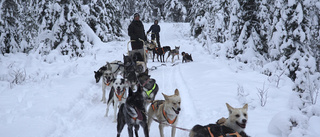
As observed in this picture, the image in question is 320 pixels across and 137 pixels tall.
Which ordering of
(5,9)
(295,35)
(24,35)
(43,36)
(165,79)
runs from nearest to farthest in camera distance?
(295,35)
(165,79)
(43,36)
(5,9)
(24,35)

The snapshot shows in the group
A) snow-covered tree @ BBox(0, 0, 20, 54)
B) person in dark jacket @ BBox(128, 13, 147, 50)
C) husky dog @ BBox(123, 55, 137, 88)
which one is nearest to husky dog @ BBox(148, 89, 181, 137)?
husky dog @ BBox(123, 55, 137, 88)

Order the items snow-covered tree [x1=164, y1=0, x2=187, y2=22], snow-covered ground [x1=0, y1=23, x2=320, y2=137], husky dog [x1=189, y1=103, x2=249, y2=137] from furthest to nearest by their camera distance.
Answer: snow-covered tree [x1=164, y1=0, x2=187, y2=22], snow-covered ground [x1=0, y1=23, x2=320, y2=137], husky dog [x1=189, y1=103, x2=249, y2=137]

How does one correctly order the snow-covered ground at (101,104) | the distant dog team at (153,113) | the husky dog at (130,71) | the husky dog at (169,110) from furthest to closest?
the husky dog at (130,71), the snow-covered ground at (101,104), the husky dog at (169,110), the distant dog team at (153,113)

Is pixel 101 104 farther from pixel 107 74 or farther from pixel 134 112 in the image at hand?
pixel 134 112

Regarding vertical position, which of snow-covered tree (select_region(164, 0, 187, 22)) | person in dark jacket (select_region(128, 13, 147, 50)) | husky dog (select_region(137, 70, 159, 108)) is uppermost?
snow-covered tree (select_region(164, 0, 187, 22))

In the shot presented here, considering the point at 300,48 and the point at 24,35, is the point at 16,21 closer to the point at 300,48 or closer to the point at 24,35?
the point at 24,35

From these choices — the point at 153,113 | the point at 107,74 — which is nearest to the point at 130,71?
the point at 107,74

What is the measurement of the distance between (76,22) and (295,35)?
12329 mm

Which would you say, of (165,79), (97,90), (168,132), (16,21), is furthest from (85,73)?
(16,21)

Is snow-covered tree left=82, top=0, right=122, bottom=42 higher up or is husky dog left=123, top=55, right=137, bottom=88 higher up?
snow-covered tree left=82, top=0, right=122, bottom=42

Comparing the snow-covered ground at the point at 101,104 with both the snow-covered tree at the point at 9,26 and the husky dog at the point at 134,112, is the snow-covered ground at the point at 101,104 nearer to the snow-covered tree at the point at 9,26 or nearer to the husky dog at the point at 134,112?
the husky dog at the point at 134,112

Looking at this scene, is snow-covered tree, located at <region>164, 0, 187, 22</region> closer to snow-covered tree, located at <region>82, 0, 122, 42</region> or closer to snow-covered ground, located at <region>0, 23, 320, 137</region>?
snow-covered tree, located at <region>82, 0, 122, 42</region>

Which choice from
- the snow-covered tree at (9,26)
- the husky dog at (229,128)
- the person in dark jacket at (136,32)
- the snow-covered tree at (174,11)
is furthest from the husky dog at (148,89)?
the snow-covered tree at (174,11)

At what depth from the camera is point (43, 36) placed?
12.3 metres
